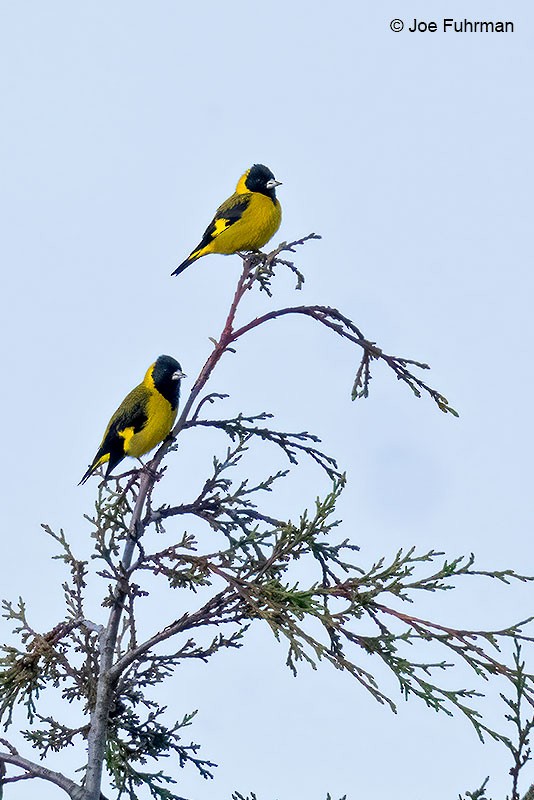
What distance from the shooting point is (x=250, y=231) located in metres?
11.2

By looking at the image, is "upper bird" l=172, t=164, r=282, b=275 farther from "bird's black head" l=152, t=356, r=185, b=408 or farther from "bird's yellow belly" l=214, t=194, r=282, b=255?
"bird's black head" l=152, t=356, r=185, b=408

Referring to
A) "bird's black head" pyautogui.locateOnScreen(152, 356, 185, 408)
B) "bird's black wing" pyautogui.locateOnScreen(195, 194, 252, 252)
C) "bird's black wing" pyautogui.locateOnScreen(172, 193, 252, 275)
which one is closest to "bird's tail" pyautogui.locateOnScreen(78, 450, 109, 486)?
"bird's black head" pyautogui.locateOnScreen(152, 356, 185, 408)

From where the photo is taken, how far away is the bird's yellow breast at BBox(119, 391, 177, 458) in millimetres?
9336

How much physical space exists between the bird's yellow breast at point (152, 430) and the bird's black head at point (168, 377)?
0.09m

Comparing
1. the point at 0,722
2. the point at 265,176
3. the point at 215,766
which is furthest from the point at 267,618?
the point at 265,176

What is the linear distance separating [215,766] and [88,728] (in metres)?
1.04

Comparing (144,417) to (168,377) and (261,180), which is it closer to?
(168,377)

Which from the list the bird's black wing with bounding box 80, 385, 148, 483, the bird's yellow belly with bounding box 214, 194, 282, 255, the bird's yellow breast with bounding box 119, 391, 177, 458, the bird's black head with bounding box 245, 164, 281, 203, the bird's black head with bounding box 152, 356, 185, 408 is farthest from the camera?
the bird's black head with bounding box 245, 164, 281, 203

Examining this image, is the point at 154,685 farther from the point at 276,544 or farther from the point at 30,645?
the point at 276,544

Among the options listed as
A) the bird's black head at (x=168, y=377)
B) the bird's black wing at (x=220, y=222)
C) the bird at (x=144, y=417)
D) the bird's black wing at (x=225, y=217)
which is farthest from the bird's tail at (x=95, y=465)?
the bird's black wing at (x=225, y=217)

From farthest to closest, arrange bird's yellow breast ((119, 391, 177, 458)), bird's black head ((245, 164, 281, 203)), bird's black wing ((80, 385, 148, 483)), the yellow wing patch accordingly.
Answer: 1. bird's black head ((245, 164, 281, 203))
2. the yellow wing patch
3. bird's black wing ((80, 385, 148, 483))
4. bird's yellow breast ((119, 391, 177, 458))

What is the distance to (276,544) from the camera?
25.0 feet

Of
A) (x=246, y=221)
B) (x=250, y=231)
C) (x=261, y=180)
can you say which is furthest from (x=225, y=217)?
(x=261, y=180)

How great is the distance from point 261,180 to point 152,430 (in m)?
3.92
